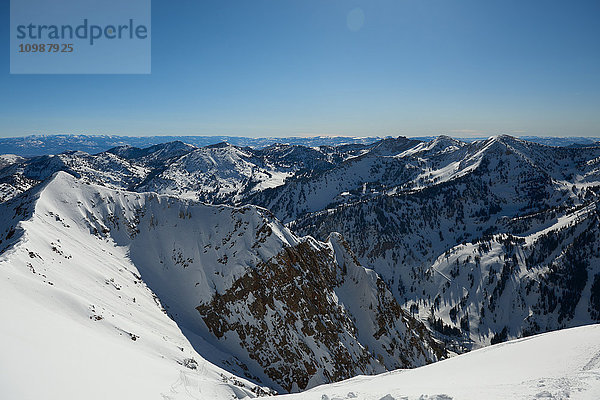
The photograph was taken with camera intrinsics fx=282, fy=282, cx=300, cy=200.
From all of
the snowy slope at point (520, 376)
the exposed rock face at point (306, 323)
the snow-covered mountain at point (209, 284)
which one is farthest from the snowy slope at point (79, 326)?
the snowy slope at point (520, 376)

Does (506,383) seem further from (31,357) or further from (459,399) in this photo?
(31,357)

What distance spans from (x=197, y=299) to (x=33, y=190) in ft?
197

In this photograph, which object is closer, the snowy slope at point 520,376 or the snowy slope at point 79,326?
the snowy slope at point 520,376

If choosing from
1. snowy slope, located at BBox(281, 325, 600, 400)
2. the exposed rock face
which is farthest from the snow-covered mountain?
snowy slope, located at BBox(281, 325, 600, 400)

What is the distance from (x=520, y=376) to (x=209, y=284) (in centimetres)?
7397

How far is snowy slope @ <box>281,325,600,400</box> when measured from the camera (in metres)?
15.4

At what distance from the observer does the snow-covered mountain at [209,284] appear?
182ft

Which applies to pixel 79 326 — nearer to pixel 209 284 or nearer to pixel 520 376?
pixel 209 284

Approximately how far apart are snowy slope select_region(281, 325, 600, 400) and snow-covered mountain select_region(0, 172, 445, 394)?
4119 cm

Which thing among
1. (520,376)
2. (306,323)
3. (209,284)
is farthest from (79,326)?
(306,323)

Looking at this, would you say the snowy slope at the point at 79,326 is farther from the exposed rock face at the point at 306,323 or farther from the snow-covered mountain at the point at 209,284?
the exposed rock face at the point at 306,323

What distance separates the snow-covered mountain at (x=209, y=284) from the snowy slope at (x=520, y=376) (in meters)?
41.2

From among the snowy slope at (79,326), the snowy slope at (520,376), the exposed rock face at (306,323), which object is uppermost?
the snowy slope at (520,376)

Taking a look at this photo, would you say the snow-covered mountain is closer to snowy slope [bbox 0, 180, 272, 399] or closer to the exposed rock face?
the exposed rock face
